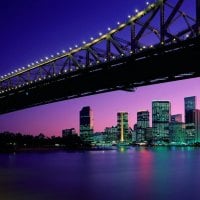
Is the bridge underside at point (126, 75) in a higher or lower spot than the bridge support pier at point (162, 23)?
lower

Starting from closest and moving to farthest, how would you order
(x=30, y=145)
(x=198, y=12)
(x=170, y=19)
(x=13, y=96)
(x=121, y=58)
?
(x=198, y=12) < (x=170, y=19) < (x=121, y=58) < (x=13, y=96) < (x=30, y=145)

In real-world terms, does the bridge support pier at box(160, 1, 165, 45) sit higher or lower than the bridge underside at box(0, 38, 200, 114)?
higher

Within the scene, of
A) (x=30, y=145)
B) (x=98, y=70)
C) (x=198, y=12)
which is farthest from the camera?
(x=30, y=145)

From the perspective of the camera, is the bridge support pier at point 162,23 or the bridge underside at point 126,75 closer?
the bridge underside at point 126,75

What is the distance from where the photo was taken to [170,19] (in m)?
31.7

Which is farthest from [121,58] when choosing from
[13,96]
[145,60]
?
[13,96]

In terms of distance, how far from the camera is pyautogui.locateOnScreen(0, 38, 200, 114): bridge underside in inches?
1168

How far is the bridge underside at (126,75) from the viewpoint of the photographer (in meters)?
29.7

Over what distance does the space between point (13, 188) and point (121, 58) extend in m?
12.0

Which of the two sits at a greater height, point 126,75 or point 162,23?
point 162,23

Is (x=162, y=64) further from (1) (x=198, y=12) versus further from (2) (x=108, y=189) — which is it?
(2) (x=108, y=189)

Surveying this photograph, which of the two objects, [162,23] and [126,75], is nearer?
[162,23]

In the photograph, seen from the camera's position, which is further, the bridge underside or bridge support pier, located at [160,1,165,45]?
bridge support pier, located at [160,1,165,45]

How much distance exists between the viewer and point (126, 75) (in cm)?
3438
